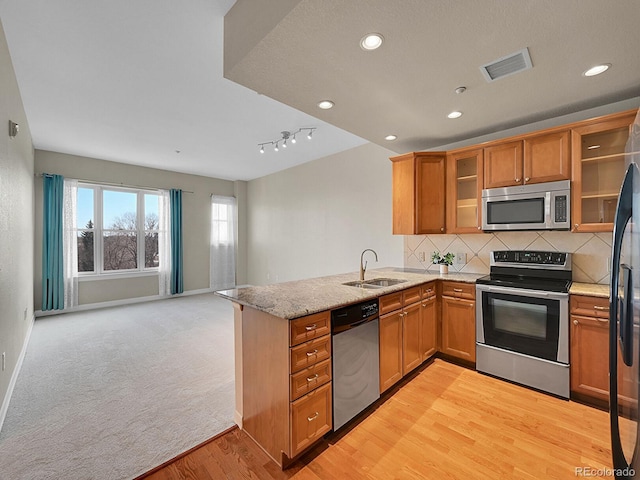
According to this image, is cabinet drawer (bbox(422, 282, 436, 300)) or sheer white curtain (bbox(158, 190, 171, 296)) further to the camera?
sheer white curtain (bbox(158, 190, 171, 296))

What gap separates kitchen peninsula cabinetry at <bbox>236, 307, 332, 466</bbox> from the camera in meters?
1.67

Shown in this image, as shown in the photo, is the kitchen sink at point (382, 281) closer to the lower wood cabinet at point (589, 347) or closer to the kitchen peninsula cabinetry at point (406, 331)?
the kitchen peninsula cabinetry at point (406, 331)

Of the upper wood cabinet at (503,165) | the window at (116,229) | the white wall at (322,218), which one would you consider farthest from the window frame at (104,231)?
the upper wood cabinet at (503,165)

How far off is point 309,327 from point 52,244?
569 centimetres

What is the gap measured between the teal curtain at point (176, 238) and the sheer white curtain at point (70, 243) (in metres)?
1.66

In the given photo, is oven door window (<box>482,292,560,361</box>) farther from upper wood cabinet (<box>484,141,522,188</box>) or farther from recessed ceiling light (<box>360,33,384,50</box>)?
recessed ceiling light (<box>360,33,384,50</box>)

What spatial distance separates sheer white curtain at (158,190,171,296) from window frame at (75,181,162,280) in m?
0.22

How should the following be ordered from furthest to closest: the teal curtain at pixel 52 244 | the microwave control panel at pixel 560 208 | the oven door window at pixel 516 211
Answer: the teal curtain at pixel 52 244
the oven door window at pixel 516 211
the microwave control panel at pixel 560 208

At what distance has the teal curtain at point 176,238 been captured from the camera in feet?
21.0

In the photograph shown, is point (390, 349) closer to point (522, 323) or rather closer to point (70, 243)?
point (522, 323)

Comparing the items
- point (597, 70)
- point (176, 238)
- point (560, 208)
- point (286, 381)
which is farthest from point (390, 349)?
point (176, 238)

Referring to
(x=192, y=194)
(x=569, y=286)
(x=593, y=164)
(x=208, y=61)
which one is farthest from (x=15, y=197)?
(x=593, y=164)

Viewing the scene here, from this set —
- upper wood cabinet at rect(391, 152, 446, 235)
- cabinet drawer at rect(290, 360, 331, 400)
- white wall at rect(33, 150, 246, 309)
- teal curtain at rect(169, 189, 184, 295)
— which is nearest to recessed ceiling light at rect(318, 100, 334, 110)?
upper wood cabinet at rect(391, 152, 446, 235)

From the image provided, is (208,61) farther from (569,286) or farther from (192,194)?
(192,194)
